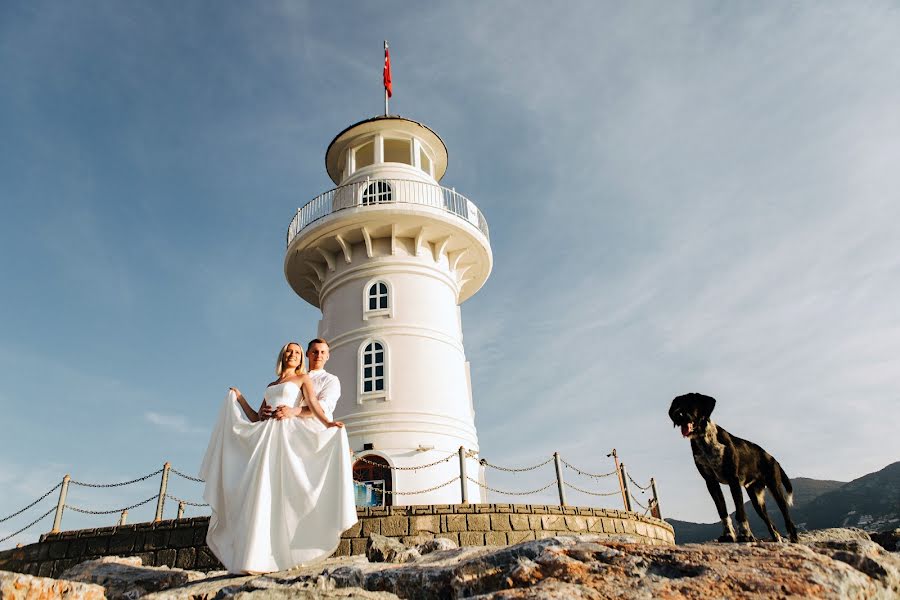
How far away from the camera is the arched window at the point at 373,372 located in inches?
555

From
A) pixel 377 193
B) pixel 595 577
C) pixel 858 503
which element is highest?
pixel 377 193

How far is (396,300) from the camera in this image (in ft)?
50.3

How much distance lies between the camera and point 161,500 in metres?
10.2

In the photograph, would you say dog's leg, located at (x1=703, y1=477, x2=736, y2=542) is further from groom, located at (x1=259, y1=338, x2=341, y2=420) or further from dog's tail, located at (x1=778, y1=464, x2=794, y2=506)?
groom, located at (x1=259, y1=338, x2=341, y2=420)

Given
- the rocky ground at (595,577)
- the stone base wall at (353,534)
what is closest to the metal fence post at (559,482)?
the stone base wall at (353,534)

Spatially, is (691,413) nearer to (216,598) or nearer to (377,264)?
(216,598)

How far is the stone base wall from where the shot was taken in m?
9.21

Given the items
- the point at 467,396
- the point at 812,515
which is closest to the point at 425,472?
the point at 467,396

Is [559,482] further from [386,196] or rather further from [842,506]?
[842,506]

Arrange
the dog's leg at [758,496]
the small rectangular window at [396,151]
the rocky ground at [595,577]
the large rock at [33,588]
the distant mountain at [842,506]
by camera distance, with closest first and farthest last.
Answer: the rocky ground at [595,577], the large rock at [33,588], the dog's leg at [758,496], the small rectangular window at [396,151], the distant mountain at [842,506]

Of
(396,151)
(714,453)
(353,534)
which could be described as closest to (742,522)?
(714,453)

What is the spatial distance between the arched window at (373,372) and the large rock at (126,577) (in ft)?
27.1

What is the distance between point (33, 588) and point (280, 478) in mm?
1717

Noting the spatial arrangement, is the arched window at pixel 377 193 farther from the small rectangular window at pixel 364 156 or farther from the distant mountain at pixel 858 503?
the distant mountain at pixel 858 503
